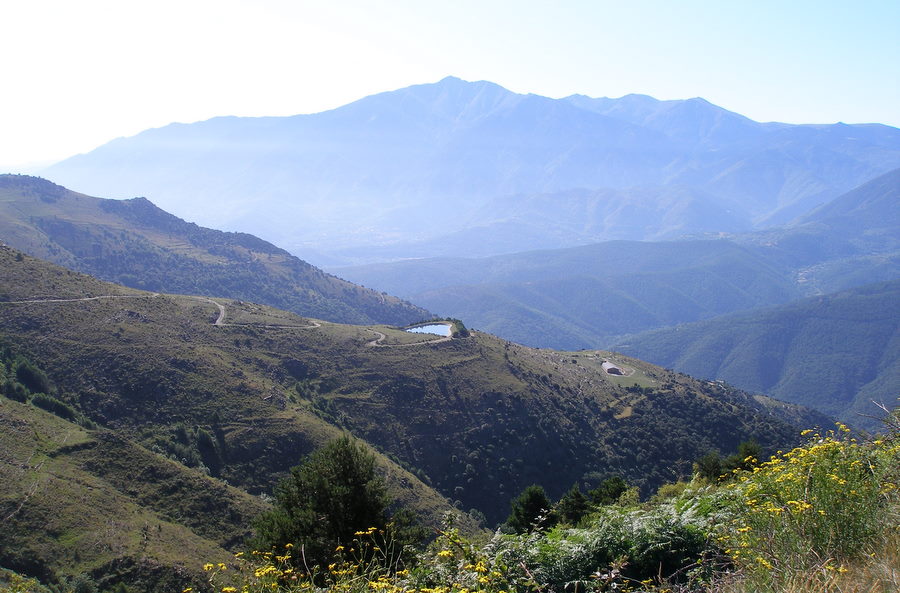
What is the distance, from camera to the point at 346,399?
67938 millimetres

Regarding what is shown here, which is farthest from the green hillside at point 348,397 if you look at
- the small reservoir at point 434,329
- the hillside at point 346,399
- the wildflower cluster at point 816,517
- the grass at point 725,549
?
the wildflower cluster at point 816,517

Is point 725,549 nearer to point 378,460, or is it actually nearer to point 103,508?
point 103,508

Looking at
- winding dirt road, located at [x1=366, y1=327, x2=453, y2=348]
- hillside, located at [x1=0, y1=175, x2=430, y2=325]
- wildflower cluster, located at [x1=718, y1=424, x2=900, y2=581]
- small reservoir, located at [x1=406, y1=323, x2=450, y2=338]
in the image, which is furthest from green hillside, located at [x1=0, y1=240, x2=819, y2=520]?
hillside, located at [x1=0, y1=175, x2=430, y2=325]

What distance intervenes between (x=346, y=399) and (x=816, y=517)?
6459 centimetres

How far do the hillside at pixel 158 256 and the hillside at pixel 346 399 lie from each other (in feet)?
262

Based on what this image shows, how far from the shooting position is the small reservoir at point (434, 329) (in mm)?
95825

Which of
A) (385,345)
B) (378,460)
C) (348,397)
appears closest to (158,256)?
(385,345)

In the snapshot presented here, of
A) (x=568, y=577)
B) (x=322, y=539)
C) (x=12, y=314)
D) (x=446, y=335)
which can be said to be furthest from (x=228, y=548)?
(x=446, y=335)

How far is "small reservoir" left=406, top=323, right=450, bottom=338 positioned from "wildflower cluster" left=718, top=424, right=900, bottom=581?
8373 centimetres

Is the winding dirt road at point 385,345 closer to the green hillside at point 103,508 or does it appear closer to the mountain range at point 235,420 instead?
the mountain range at point 235,420

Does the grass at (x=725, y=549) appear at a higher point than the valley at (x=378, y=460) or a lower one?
higher

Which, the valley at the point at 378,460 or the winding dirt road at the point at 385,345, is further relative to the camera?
the winding dirt road at the point at 385,345

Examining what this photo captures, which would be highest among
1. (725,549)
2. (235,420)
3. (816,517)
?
(816,517)

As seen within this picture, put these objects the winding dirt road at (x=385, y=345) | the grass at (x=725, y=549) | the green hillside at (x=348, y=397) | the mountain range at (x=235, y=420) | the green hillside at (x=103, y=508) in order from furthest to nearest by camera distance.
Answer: the winding dirt road at (x=385, y=345) → the green hillside at (x=348, y=397) → the mountain range at (x=235, y=420) → the green hillside at (x=103, y=508) → the grass at (x=725, y=549)
